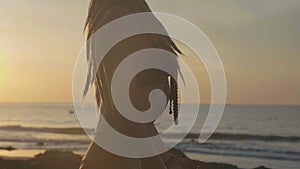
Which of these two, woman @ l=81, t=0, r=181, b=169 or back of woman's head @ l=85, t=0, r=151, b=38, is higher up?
back of woman's head @ l=85, t=0, r=151, b=38

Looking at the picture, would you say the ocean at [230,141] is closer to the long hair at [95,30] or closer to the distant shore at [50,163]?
the distant shore at [50,163]

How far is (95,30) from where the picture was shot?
6.17ft

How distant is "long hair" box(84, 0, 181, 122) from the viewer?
1.88 m

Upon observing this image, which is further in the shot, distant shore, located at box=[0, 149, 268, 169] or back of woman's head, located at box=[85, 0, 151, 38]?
distant shore, located at box=[0, 149, 268, 169]

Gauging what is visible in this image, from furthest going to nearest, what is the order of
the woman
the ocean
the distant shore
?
the ocean < the distant shore < the woman

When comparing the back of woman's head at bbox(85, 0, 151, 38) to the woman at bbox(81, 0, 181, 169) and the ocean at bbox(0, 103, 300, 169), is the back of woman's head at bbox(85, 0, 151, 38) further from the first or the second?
the ocean at bbox(0, 103, 300, 169)

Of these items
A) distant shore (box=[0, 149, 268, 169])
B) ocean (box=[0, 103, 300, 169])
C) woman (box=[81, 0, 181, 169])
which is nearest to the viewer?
woman (box=[81, 0, 181, 169])

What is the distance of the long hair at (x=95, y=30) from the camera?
1.88 meters

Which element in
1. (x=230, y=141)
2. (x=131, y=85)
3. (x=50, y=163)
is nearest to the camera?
(x=131, y=85)

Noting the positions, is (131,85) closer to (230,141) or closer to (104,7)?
(104,7)

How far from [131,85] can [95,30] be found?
0.76 feet

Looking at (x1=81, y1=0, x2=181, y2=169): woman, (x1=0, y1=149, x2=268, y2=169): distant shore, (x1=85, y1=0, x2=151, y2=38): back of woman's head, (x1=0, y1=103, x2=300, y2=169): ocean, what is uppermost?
(x1=85, y1=0, x2=151, y2=38): back of woman's head

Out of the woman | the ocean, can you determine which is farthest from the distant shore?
the woman

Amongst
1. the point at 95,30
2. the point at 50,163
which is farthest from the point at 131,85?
the point at 50,163
